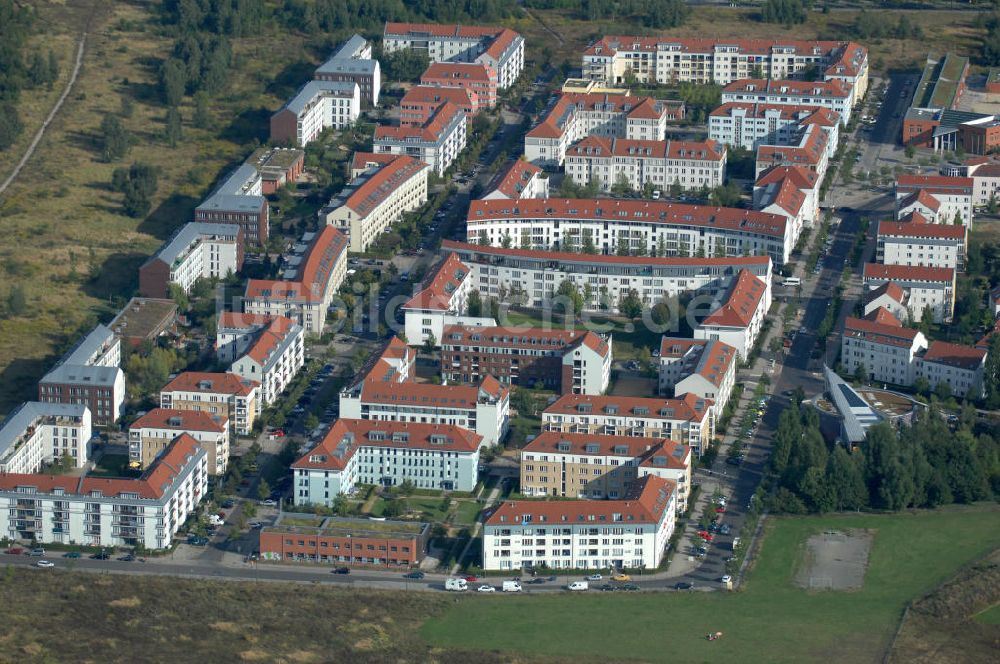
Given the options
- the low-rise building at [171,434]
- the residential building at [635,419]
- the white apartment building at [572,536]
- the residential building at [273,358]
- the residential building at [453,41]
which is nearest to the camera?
the white apartment building at [572,536]

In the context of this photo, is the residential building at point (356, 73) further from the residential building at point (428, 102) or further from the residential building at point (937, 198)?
the residential building at point (937, 198)

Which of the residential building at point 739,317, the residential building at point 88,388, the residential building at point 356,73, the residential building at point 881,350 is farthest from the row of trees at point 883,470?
the residential building at point 356,73

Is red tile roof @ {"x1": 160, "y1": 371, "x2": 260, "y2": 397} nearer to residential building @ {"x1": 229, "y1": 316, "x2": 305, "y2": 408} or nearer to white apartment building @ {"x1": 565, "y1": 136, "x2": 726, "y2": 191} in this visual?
residential building @ {"x1": 229, "y1": 316, "x2": 305, "y2": 408}

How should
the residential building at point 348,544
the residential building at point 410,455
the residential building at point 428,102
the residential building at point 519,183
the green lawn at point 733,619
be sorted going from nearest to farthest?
the green lawn at point 733,619
the residential building at point 348,544
the residential building at point 410,455
the residential building at point 519,183
the residential building at point 428,102

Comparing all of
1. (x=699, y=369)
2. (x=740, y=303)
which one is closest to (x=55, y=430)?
(x=699, y=369)

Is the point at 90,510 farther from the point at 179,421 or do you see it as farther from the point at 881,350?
the point at 881,350

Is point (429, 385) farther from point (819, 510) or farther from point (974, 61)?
point (974, 61)
